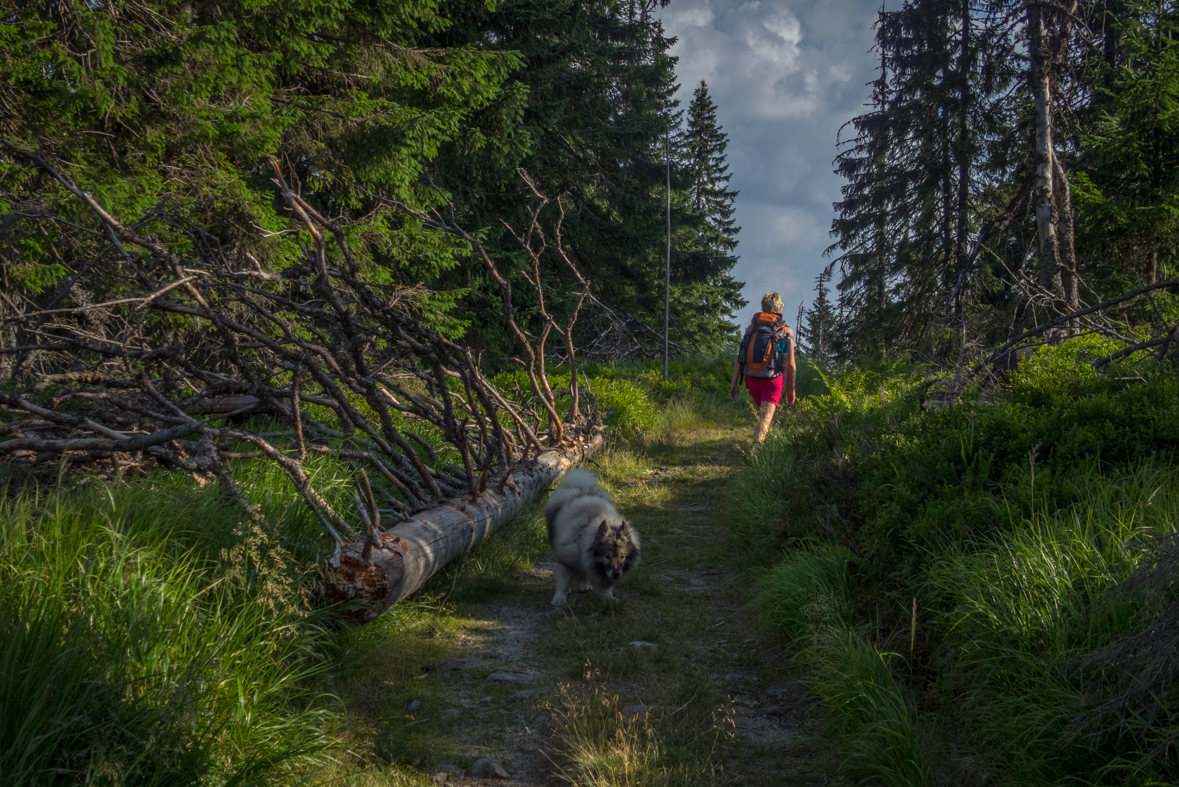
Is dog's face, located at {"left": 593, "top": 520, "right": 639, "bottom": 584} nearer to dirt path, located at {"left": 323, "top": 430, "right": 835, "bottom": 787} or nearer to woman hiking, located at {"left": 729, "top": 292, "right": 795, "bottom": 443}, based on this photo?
dirt path, located at {"left": 323, "top": 430, "right": 835, "bottom": 787}

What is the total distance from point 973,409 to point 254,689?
5.27m

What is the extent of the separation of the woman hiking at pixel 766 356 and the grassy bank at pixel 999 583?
3739mm

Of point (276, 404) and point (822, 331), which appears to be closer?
point (276, 404)

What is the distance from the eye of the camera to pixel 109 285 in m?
7.46

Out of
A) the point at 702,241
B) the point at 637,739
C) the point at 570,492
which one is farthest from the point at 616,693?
the point at 702,241

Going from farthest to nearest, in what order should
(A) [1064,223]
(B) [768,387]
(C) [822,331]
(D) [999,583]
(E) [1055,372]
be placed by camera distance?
(C) [822,331] → (B) [768,387] → (A) [1064,223] → (E) [1055,372] → (D) [999,583]

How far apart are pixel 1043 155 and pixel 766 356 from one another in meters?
4.81

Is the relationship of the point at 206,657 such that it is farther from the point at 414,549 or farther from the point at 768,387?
the point at 768,387

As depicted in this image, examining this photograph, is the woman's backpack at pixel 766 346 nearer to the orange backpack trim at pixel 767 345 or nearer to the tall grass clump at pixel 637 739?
the orange backpack trim at pixel 767 345

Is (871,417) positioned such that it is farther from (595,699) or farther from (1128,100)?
(1128,100)

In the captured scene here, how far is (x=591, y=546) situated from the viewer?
5066mm

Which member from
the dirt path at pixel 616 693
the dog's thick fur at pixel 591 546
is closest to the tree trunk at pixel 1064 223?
the dirt path at pixel 616 693

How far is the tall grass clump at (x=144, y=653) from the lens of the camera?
2.02 metres

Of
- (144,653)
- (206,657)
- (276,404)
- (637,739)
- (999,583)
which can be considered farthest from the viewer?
(276,404)
